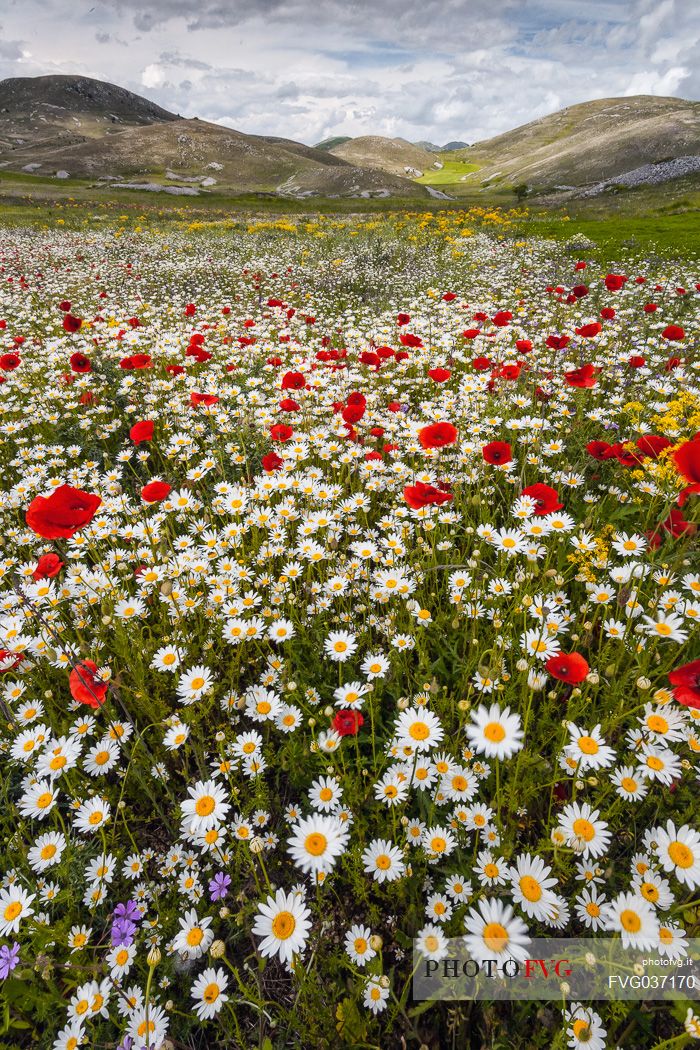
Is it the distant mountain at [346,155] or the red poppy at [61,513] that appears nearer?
the red poppy at [61,513]

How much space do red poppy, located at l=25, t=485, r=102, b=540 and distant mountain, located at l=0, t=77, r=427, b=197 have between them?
204ft

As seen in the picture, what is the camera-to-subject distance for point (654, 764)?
199 cm

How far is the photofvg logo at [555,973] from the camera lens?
170 centimetres

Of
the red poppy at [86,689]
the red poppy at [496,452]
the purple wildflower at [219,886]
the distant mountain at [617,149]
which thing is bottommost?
the purple wildflower at [219,886]

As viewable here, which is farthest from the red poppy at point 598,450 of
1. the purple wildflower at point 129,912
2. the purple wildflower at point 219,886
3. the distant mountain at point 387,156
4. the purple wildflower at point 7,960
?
the distant mountain at point 387,156

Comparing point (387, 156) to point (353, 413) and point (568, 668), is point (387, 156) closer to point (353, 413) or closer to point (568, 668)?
point (353, 413)

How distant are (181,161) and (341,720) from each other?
109 meters

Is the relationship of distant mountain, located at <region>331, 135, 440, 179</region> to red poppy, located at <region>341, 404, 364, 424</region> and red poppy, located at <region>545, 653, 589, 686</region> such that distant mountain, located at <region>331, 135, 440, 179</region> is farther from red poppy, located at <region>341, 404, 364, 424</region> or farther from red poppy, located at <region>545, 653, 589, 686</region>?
red poppy, located at <region>545, 653, 589, 686</region>

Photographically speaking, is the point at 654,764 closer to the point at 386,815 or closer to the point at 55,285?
the point at 386,815

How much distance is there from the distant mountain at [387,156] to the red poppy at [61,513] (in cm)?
15682

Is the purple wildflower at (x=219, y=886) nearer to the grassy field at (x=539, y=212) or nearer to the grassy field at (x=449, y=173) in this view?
the grassy field at (x=539, y=212)

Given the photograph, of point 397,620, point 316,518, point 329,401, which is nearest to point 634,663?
point 397,620

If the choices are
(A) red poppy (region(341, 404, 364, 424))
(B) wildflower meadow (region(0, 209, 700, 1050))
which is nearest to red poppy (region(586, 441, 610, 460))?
(B) wildflower meadow (region(0, 209, 700, 1050))

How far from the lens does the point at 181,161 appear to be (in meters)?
84.1
